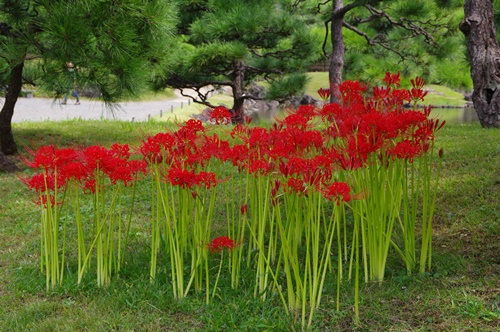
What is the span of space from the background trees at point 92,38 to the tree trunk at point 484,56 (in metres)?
3.96

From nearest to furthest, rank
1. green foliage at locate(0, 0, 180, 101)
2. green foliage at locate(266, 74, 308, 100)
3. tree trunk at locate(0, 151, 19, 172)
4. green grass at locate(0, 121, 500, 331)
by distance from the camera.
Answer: green grass at locate(0, 121, 500, 331)
green foliage at locate(0, 0, 180, 101)
tree trunk at locate(0, 151, 19, 172)
green foliage at locate(266, 74, 308, 100)

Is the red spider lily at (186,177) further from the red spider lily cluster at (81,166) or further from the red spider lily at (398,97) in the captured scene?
the red spider lily at (398,97)

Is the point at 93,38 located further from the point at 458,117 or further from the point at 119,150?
the point at 458,117

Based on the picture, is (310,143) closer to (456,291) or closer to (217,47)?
→ (456,291)

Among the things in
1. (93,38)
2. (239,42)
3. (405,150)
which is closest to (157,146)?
(405,150)

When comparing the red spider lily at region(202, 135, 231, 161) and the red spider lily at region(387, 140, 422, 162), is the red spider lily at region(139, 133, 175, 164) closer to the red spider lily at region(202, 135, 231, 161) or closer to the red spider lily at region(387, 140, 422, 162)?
the red spider lily at region(202, 135, 231, 161)

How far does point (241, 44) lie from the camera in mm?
9500

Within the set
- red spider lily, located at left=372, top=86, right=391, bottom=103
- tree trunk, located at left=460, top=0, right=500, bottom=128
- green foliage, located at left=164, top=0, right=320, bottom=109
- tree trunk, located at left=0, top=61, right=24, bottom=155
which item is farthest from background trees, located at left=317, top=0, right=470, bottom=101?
red spider lily, located at left=372, top=86, right=391, bottom=103

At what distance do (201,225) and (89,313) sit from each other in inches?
28.1

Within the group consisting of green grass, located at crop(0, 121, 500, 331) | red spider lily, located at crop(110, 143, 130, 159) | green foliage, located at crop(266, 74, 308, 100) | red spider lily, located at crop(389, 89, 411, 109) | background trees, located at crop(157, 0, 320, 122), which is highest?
background trees, located at crop(157, 0, 320, 122)

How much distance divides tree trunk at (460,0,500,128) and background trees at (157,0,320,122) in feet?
12.3

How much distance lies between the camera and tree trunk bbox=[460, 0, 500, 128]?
7.18m

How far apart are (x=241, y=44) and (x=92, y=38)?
380 centimetres

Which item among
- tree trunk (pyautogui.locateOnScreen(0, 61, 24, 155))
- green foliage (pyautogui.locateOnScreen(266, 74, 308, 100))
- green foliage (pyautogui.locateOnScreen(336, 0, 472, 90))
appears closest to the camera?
tree trunk (pyautogui.locateOnScreen(0, 61, 24, 155))
